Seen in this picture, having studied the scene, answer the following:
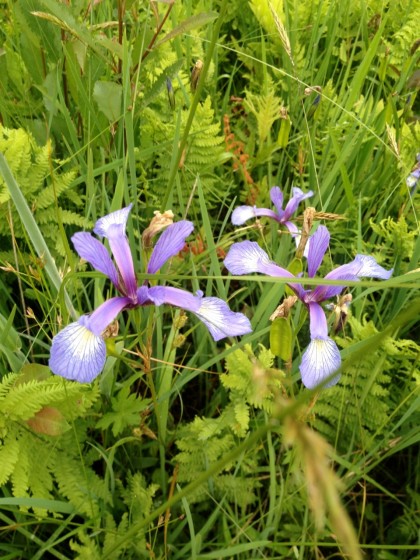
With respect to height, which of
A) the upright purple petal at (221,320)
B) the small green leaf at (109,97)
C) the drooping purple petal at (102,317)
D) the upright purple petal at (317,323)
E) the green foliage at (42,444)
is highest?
the small green leaf at (109,97)

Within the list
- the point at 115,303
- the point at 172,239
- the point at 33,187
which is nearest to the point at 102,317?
the point at 115,303

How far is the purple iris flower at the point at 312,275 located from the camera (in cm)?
105

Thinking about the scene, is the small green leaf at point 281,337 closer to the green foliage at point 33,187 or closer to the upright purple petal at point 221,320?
the upright purple petal at point 221,320

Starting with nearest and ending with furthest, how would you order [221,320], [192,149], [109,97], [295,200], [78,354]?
[78,354] → [221,320] → [109,97] → [295,200] → [192,149]

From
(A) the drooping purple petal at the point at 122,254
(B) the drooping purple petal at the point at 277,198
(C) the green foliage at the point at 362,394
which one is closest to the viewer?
(A) the drooping purple petal at the point at 122,254

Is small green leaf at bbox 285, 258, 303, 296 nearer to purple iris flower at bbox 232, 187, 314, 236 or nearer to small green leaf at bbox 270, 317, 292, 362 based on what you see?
small green leaf at bbox 270, 317, 292, 362

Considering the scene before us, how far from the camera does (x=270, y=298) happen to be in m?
1.36

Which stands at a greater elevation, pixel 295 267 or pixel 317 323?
pixel 295 267

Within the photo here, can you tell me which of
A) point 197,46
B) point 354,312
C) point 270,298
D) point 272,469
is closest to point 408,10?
point 197,46

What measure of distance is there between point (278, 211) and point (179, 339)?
68 centimetres

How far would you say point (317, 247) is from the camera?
1.18 metres

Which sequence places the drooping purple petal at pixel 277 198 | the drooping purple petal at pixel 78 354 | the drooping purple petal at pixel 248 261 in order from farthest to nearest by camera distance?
the drooping purple petal at pixel 277 198, the drooping purple petal at pixel 248 261, the drooping purple petal at pixel 78 354

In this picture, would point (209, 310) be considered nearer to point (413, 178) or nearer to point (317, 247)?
point (317, 247)

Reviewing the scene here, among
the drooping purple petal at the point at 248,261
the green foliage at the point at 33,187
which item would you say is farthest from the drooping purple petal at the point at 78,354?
the green foliage at the point at 33,187
